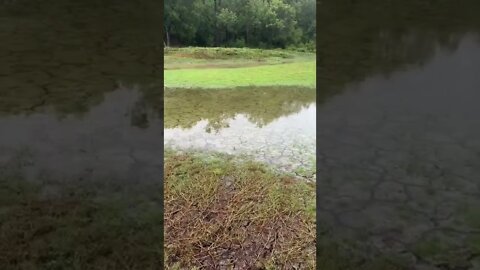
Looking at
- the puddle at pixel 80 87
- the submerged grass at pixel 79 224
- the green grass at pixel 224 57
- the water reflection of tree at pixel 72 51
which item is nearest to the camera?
the submerged grass at pixel 79 224

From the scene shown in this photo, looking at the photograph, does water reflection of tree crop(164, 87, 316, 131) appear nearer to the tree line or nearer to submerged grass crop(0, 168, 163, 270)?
submerged grass crop(0, 168, 163, 270)

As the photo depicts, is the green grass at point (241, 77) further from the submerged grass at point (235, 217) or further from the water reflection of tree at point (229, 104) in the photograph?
the submerged grass at point (235, 217)

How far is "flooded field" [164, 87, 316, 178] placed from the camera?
2.61m

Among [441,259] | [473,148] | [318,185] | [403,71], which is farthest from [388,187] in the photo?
[403,71]

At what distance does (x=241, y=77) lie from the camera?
533 cm

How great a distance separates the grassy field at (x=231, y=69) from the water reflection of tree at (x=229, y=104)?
0.32 metres

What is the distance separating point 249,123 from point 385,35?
3314mm

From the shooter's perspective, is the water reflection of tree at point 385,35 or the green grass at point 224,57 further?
the green grass at point 224,57

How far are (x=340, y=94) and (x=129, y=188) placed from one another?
217 cm

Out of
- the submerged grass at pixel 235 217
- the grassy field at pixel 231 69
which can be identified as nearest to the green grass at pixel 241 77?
the grassy field at pixel 231 69

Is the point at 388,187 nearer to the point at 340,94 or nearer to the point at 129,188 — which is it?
the point at 129,188

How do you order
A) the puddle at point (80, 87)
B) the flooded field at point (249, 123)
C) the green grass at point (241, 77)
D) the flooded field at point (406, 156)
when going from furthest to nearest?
the green grass at point (241, 77) < the flooded field at point (249, 123) < the puddle at point (80, 87) < the flooded field at point (406, 156)

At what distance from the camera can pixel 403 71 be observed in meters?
4.18

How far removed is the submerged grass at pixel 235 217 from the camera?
1574 mm
